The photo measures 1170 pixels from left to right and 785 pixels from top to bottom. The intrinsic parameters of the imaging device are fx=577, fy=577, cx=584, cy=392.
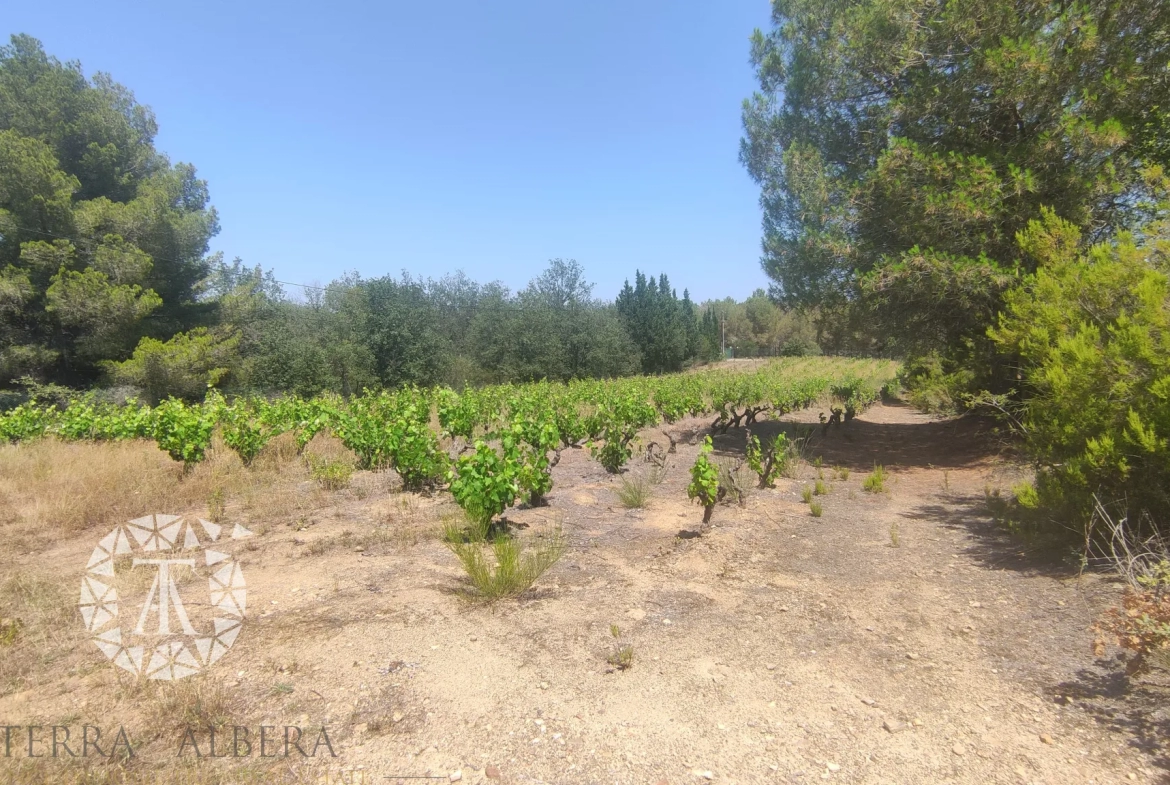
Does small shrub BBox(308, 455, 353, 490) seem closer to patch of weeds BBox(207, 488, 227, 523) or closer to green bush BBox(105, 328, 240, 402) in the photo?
patch of weeds BBox(207, 488, 227, 523)

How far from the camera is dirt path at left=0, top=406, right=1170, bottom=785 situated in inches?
97.0

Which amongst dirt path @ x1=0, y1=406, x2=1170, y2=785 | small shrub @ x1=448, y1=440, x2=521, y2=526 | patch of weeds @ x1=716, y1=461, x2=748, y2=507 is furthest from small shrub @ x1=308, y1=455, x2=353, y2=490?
patch of weeds @ x1=716, y1=461, x2=748, y2=507

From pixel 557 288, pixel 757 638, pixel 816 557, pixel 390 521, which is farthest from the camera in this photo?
pixel 557 288

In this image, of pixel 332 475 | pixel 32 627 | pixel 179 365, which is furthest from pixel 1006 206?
pixel 179 365

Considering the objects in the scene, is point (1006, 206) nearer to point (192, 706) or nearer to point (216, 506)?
point (192, 706)

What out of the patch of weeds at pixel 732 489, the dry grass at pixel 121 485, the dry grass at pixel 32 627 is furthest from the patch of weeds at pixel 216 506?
the patch of weeds at pixel 732 489

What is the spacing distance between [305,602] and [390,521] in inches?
80.3

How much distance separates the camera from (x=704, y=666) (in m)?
3.20

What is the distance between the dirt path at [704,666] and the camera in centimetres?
246

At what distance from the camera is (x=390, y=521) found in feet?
19.8

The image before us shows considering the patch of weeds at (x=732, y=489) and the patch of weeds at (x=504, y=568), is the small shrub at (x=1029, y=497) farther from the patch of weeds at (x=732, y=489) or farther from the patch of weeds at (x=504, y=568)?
the patch of weeds at (x=504, y=568)

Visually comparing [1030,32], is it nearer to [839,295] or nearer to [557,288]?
[839,295]

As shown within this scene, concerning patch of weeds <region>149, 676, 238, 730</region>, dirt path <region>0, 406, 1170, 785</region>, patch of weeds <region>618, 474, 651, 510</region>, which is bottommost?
dirt path <region>0, 406, 1170, 785</region>

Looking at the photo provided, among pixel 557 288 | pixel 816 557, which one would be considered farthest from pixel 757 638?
pixel 557 288
